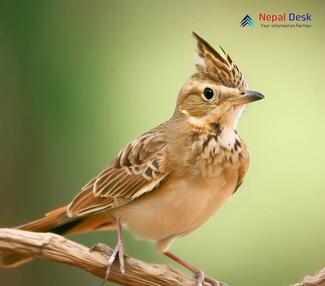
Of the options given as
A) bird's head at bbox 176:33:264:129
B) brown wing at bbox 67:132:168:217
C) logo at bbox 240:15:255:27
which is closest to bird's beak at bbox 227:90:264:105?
bird's head at bbox 176:33:264:129

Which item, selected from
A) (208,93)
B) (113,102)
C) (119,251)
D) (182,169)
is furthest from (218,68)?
(119,251)

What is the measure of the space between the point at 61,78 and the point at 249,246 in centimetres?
66

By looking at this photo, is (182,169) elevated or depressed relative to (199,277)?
elevated

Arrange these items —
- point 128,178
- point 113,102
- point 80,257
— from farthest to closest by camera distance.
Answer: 1. point 113,102
2. point 128,178
3. point 80,257

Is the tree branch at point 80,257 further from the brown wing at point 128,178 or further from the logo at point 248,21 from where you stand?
the logo at point 248,21

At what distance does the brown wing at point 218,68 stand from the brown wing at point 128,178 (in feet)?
0.61

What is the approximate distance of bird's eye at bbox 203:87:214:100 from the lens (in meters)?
1.48

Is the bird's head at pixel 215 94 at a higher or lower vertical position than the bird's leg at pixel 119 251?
higher

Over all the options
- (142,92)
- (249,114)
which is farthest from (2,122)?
(249,114)

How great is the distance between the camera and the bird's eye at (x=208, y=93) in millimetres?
1482

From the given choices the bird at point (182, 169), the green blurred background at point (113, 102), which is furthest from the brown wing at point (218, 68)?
the green blurred background at point (113, 102)

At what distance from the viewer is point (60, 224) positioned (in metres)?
1.59

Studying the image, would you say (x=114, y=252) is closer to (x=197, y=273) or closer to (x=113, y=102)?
(x=197, y=273)

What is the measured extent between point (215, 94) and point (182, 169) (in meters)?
0.18
